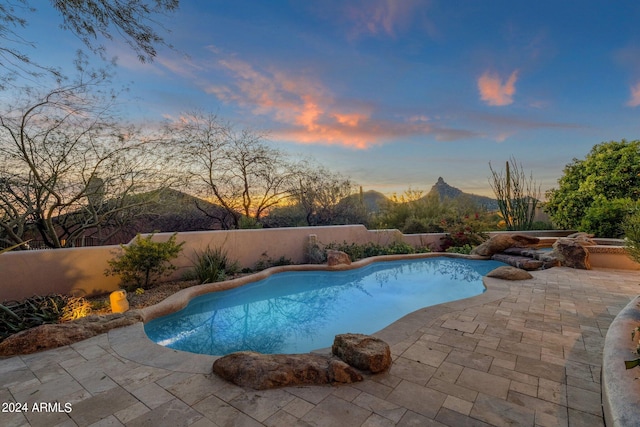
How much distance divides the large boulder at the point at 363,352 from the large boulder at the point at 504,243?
22.9ft

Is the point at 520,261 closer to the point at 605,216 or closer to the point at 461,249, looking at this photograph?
the point at 461,249

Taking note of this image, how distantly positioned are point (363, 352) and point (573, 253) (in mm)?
6971

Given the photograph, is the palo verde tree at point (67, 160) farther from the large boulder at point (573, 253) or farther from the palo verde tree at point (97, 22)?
the large boulder at point (573, 253)

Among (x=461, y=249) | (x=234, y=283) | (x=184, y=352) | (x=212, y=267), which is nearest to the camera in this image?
(x=184, y=352)

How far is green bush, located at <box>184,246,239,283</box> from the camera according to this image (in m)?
5.60

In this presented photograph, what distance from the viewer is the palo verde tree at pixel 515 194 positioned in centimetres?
1146

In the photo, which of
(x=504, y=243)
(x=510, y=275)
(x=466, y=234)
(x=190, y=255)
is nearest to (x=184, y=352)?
(x=190, y=255)

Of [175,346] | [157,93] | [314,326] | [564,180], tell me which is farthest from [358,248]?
[564,180]

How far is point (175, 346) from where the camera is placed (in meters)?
3.39

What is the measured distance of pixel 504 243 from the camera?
7887 mm

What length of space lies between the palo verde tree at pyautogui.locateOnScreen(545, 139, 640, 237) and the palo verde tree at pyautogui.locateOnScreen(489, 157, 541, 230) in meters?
1.77

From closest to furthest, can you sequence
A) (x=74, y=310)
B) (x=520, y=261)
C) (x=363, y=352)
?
(x=363, y=352) → (x=74, y=310) → (x=520, y=261)

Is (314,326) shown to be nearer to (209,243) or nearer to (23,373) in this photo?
(23,373)

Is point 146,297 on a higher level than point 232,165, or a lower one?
lower
